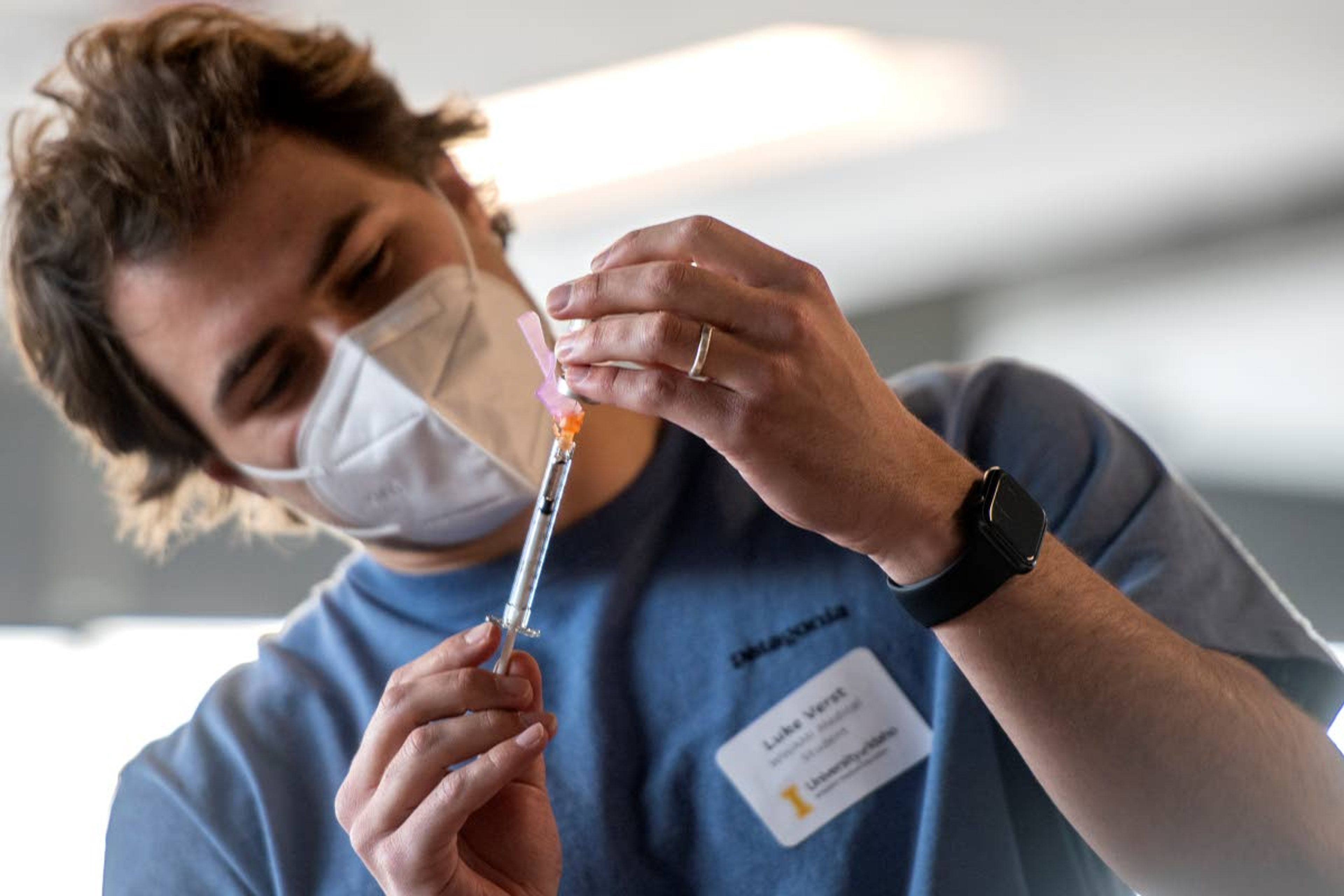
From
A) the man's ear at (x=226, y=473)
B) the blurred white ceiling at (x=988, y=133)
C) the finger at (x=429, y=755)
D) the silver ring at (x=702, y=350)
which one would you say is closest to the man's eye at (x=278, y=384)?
the man's ear at (x=226, y=473)

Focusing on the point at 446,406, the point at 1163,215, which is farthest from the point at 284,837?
the point at 1163,215

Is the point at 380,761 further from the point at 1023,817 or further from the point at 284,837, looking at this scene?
the point at 1023,817

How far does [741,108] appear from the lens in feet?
11.3

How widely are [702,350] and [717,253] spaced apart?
80mm

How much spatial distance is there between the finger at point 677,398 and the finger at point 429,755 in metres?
0.25

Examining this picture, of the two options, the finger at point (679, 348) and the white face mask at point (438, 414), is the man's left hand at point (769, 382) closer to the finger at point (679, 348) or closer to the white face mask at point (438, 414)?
the finger at point (679, 348)

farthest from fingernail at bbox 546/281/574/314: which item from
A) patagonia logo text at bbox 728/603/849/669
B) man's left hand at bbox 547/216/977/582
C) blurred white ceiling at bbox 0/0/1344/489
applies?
blurred white ceiling at bbox 0/0/1344/489

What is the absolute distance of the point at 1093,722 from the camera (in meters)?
0.89

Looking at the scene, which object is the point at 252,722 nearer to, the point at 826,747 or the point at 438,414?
the point at 438,414

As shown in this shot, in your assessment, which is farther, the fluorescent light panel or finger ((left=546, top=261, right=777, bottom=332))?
the fluorescent light panel

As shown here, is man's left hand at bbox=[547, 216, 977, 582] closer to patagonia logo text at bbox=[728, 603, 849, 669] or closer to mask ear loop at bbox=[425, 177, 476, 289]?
patagonia logo text at bbox=[728, 603, 849, 669]

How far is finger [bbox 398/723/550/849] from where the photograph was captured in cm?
87

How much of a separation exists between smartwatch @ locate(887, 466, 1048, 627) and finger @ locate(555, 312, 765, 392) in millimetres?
183

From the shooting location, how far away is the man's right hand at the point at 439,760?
875mm
